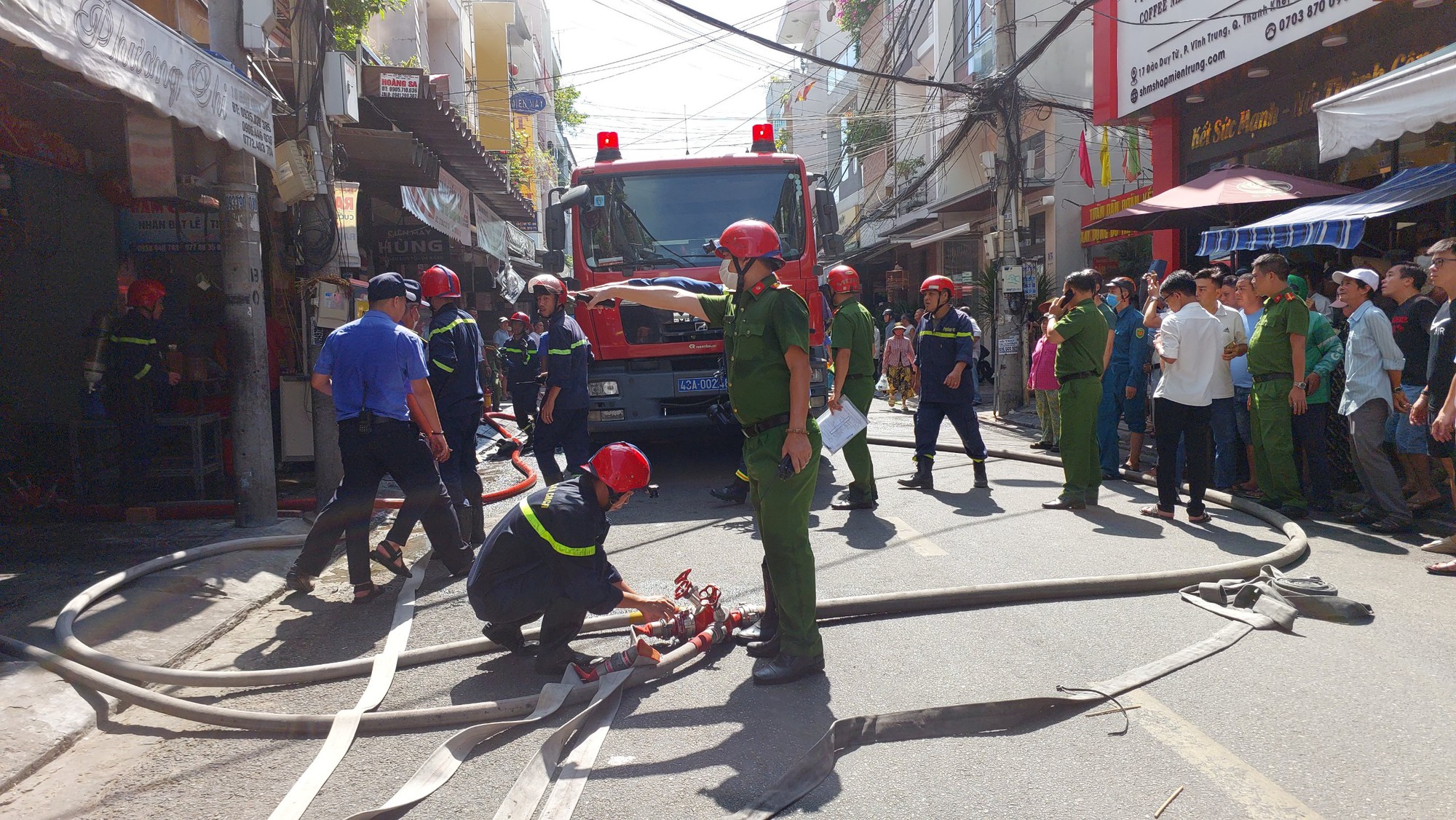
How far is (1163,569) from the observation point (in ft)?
19.4

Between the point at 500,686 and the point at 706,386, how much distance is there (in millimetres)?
5643

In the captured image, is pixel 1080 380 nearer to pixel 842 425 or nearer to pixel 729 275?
pixel 842 425

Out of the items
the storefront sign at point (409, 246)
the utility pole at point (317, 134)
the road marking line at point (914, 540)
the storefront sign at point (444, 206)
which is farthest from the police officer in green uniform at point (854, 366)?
the storefront sign at point (409, 246)

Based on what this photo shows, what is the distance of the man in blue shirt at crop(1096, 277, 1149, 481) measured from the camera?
30.9 feet

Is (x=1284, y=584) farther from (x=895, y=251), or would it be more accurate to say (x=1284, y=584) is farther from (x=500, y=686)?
(x=895, y=251)

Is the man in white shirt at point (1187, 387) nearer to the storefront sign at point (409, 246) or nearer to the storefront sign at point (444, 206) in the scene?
the storefront sign at point (444, 206)

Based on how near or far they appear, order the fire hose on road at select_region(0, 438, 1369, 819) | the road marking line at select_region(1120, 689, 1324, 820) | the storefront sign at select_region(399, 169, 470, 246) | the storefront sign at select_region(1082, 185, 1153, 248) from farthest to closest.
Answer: the storefront sign at select_region(1082, 185, 1153, 248)
the storefront sign at select_region(399, 169, 470, 246)
the fire hose on road at select_region(0, 438, 1369, 819)
the road marking line at select_region(1120, 689, 1324, 820)

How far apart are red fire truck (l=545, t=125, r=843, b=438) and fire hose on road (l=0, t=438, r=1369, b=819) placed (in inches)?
182

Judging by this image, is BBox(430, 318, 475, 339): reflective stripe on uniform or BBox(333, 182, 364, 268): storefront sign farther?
BBox(333, 182, 364, 268): storefront sign

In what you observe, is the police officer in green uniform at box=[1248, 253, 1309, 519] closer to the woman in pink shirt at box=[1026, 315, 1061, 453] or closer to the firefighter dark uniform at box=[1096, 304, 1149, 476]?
the firefighter dark uniform at box=[1096, 304, 1149, 476]

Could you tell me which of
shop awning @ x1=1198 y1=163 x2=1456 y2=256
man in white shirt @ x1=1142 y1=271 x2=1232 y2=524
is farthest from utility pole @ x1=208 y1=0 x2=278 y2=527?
shop awning @ x1=1198 y1=163 x2=1456 y2=256

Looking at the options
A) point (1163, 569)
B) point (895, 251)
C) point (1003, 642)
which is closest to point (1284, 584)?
point (1163, 569)

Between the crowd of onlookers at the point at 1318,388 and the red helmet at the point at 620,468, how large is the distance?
4445 mm

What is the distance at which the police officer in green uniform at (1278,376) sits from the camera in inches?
290
